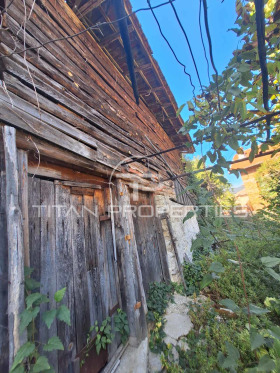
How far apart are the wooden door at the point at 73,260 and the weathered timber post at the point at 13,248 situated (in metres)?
0.35

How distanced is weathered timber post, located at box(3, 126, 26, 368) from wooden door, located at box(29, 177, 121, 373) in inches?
13.8

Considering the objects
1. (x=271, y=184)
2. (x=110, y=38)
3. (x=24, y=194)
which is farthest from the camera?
(x=271, y=184)

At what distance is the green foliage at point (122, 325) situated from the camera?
1.88 meters

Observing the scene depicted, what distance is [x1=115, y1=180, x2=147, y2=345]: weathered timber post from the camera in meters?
1.97

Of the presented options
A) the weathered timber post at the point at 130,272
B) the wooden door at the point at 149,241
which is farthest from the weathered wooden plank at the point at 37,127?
the wooden door at the point at 149,241

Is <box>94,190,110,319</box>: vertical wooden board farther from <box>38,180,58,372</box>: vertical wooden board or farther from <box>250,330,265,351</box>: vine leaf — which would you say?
<box>250,330,265,351</box>: vine leaf

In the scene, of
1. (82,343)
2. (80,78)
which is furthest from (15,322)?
(80,78)

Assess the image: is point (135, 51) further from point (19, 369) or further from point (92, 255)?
point (19, 369)

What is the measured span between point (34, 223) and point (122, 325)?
1.74 meters

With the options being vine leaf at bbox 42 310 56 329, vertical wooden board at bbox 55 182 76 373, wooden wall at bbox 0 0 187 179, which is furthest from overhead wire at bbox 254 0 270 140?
vine leaf at bbox 42 310 56 329

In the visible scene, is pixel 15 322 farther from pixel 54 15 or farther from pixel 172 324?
pixel 54 15

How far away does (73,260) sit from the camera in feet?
5.16

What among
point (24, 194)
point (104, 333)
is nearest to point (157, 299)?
point (104, 333)

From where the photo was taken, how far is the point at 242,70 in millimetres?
1084
